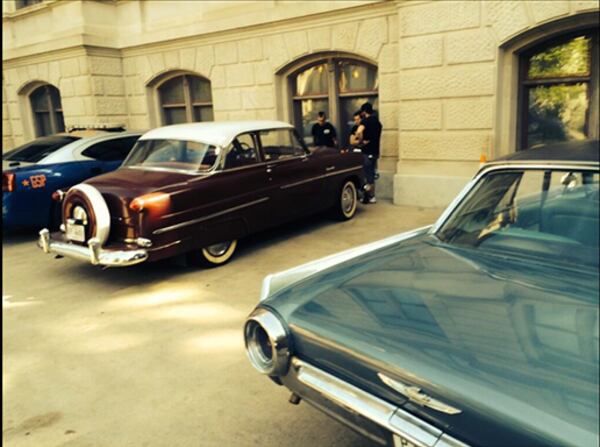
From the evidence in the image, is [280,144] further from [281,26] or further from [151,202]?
[281,26]

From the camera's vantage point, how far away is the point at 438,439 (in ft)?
5.35

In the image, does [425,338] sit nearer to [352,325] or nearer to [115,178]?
[352,325]

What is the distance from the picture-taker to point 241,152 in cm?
587

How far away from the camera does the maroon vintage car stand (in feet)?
16.2

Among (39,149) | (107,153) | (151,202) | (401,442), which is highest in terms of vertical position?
(39,149)

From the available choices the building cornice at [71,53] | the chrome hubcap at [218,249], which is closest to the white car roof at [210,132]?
the chrome hubcap at [218,249]

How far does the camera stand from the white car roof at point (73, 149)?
23.4 feet

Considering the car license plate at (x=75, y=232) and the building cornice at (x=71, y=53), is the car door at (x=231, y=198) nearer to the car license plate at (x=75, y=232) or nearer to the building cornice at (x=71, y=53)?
the car license plate at (x=75, y=232)

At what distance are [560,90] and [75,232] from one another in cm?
731

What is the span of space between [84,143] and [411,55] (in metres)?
5.37

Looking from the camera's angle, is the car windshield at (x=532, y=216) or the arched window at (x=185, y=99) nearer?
the car windshield at (x=532, y=216)

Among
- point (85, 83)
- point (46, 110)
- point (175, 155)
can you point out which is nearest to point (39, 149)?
point (175, 155)


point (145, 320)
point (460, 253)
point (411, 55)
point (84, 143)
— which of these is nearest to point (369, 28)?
point (411, 55)

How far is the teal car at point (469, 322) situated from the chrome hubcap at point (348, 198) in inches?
183
